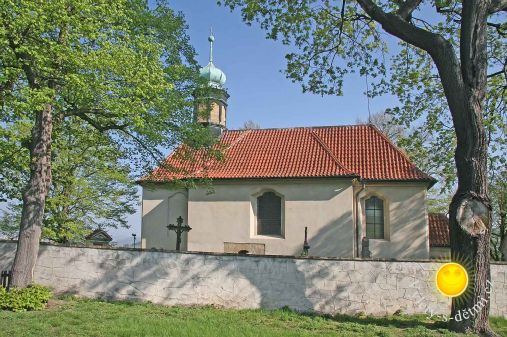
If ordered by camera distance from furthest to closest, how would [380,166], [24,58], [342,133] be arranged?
[342,133]
[380,166]
[24,58]

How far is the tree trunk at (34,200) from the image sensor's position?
37.1 ft

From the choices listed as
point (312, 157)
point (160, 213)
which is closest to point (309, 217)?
point (312, 157)

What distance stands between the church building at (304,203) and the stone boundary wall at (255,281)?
6782 mm

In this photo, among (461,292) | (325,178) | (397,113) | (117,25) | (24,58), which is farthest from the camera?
(325,178)

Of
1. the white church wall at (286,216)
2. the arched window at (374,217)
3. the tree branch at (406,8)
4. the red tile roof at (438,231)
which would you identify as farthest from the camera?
the red tile roof at (438,231)

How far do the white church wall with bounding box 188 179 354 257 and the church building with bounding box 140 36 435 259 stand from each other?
0.04 meters

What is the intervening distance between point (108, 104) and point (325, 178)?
11.2m

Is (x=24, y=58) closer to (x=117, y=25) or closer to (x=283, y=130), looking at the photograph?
(x=117, y=25)

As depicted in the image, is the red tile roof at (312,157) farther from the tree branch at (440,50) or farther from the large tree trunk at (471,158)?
the large tree trunk at (471,158)

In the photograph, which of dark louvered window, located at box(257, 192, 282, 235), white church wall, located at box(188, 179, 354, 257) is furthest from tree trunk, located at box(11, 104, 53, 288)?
dark louvered window, located at box(257, 192, 282, 235)

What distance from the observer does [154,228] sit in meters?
21.4

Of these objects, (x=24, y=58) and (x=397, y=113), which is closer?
(x=24, y=58)

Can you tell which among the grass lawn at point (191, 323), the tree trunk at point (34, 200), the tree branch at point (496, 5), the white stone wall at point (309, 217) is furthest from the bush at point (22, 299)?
the tree branch at point (496, 5)

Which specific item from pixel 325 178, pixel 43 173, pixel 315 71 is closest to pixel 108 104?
Result: pixel 43 173
